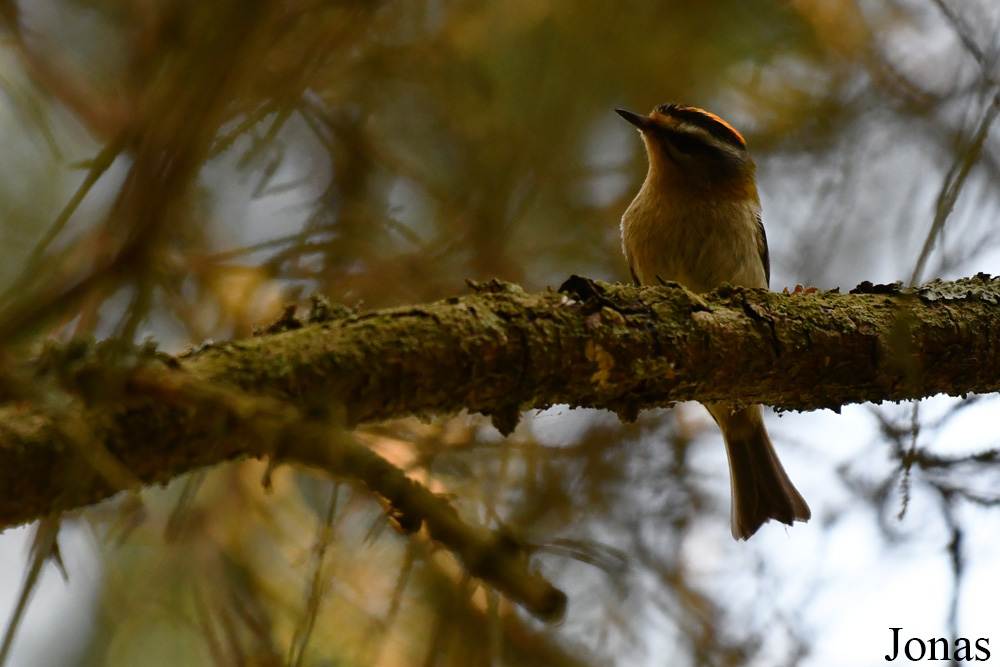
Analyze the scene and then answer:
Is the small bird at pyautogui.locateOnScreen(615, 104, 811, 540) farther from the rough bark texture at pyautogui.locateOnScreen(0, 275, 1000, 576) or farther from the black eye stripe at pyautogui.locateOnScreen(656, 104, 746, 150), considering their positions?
the rough bark texture at pyautogui.locateOnScreen(0, 275, 1000, 576)

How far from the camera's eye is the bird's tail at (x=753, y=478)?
4.18m

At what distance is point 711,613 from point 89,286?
3794 mm

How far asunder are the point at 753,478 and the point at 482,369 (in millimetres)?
2623

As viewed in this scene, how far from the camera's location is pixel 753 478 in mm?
4289

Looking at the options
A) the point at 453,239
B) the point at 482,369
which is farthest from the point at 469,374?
the point at 453,239

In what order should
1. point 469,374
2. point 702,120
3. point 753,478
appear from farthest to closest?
point 702,120 → point 753,478 → point 469,374

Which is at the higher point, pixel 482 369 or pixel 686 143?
pixel 686 143

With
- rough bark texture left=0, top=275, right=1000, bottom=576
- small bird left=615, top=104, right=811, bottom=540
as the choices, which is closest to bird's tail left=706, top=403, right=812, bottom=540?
small bird left=615, top=104, right=811, bottom=540

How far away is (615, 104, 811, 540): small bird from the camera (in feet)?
13.9

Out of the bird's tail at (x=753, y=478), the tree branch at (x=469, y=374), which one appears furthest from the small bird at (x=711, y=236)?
the tree branch at (x=469, y=374)

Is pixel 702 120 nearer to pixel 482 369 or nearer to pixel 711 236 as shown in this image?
pixel 711 236

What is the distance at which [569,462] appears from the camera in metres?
4.49

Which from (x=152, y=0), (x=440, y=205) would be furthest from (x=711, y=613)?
(x=152, y=0)

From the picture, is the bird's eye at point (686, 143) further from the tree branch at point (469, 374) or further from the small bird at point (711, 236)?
the tree branch at point (469, 374)
